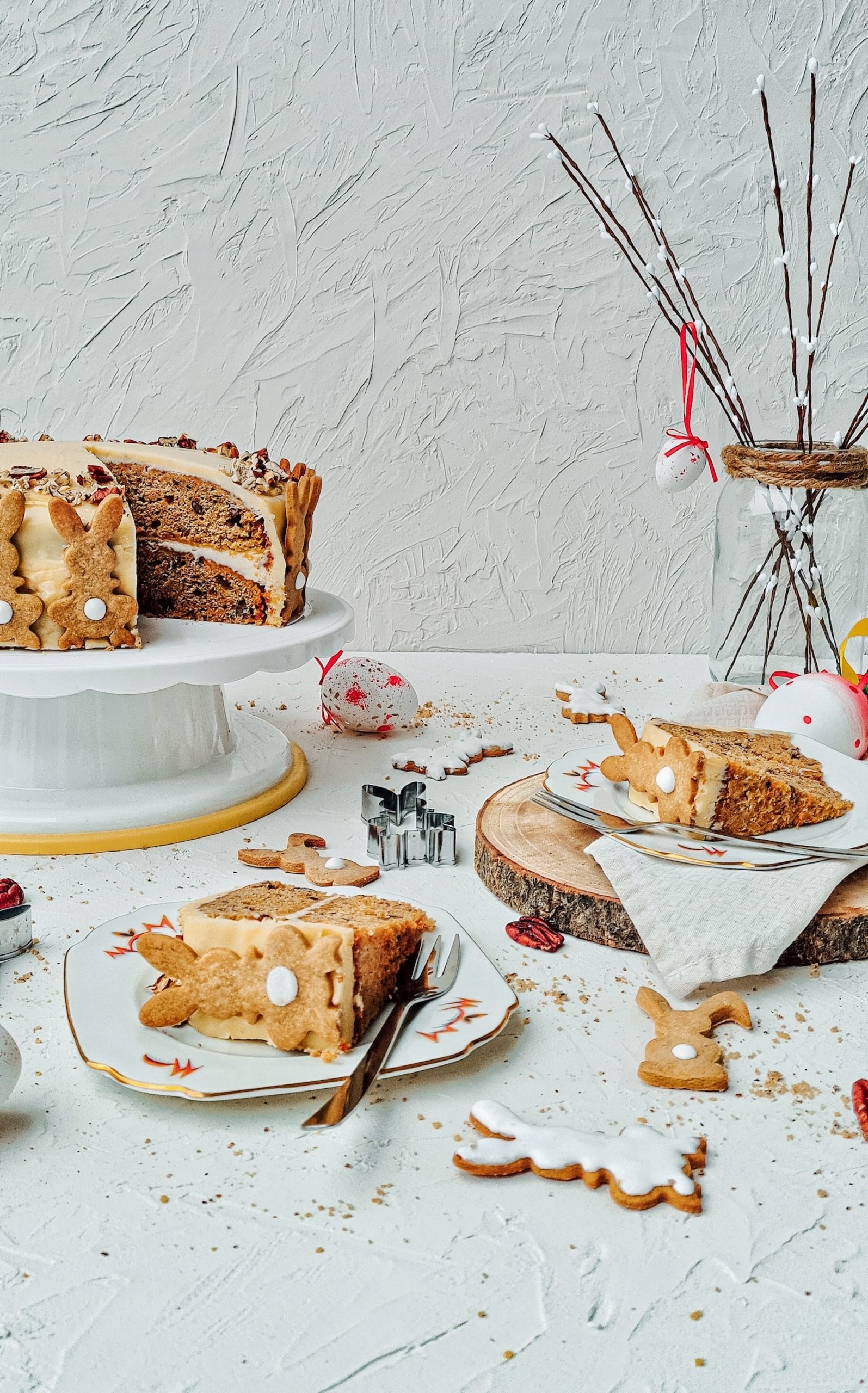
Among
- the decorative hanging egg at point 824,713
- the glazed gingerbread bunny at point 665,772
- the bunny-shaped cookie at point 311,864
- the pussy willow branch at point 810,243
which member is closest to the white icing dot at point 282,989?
the bunny-shaped cookie at point 311,864

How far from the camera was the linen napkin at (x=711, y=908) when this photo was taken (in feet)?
3.42

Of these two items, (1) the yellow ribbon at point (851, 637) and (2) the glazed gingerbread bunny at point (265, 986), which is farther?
(1) the yellow ribbon at point (851, 637)

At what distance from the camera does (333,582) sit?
2416 millimetres

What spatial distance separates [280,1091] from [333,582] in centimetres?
166

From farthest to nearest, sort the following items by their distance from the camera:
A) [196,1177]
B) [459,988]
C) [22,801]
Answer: [22,801]
[459,988]
[196,1177]

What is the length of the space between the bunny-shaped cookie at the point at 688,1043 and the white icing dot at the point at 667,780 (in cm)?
22

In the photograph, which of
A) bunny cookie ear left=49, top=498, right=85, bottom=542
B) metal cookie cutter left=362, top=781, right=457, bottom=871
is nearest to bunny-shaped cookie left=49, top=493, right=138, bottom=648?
bunny cookie ear left=49, top=498, right=85, bottom=542

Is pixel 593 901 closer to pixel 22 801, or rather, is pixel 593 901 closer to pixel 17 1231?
pixel 17 1231

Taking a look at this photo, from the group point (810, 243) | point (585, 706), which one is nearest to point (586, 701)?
point (585, 706)

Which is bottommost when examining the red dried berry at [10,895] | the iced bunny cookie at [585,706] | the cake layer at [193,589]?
the red dried berry at [10,895]

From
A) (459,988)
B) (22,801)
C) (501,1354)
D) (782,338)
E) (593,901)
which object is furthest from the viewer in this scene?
(782,338)

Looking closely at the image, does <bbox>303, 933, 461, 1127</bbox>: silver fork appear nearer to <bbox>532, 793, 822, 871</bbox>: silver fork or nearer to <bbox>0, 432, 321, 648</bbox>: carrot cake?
<bbox>532, 793, 822, 871</bbox>: silver fork

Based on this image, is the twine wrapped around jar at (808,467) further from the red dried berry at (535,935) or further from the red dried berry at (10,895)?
the red dried berry at (10,895)

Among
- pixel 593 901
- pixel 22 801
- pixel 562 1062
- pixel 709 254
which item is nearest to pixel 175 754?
pixel 22 801
